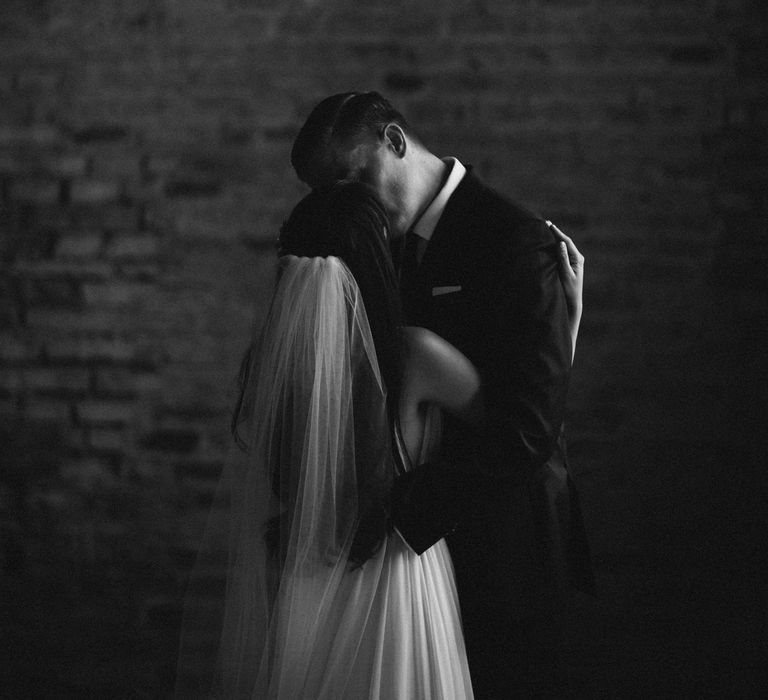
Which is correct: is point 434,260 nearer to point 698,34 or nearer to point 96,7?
point 698,34

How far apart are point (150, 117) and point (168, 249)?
1.19ft

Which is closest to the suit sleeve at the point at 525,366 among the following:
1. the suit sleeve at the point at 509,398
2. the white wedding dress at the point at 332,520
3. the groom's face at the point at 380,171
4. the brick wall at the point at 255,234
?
the suit sleeve at the point at 509,398

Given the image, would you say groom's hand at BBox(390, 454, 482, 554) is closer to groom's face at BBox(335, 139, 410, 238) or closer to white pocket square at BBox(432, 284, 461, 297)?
white pocket square at BBox(432, 284, 461, 297)

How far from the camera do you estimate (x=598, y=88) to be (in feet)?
7.17

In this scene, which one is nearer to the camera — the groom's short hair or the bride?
the bride

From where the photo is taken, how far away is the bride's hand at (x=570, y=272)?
1.50 m

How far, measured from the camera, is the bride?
1.26m

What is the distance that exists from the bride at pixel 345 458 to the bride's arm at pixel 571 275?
31 cm

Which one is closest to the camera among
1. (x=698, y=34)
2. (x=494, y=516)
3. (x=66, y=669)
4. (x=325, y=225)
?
(x=325, y=225)

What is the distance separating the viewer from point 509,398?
1.36 metres

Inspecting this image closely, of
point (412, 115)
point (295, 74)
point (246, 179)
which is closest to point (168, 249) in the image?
point (246, 179)

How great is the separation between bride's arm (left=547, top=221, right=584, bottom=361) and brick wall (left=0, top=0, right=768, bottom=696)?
0.68m

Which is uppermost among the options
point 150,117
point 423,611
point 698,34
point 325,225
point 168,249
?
point 698,34

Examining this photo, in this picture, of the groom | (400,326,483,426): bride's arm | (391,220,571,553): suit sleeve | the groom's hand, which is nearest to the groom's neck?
the groom
